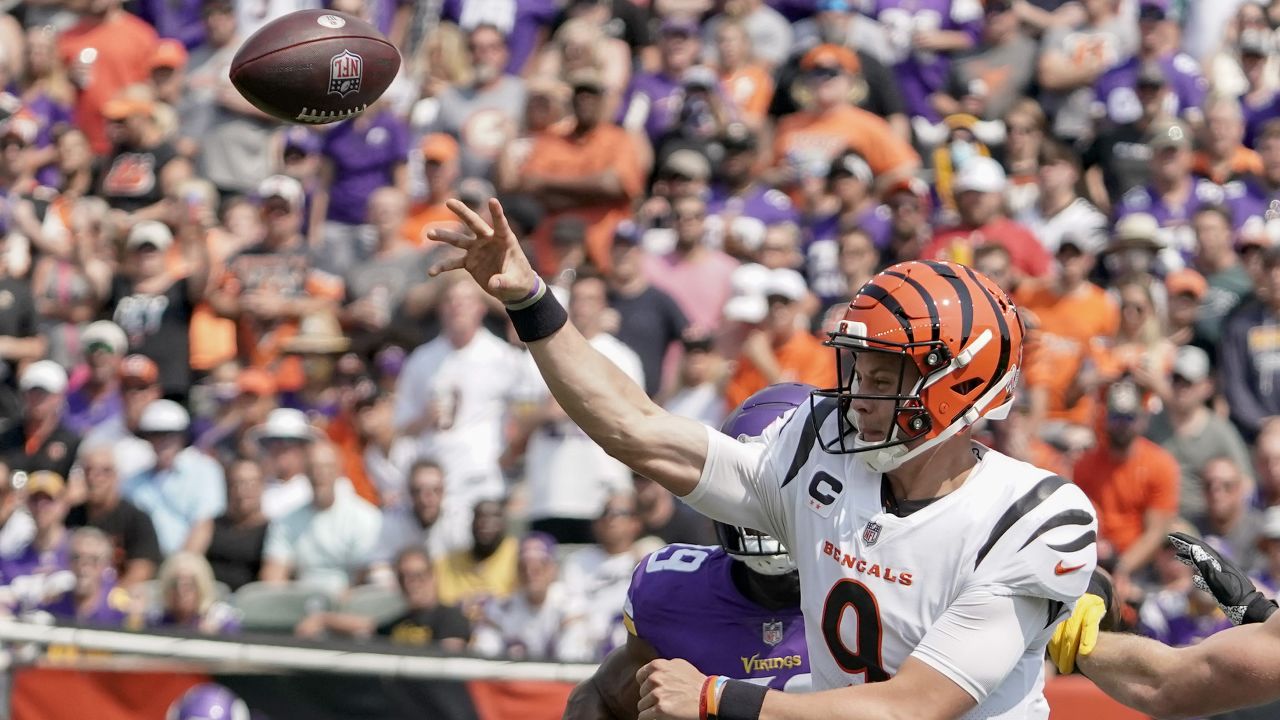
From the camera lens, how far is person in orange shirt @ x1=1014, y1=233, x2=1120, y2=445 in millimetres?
9531

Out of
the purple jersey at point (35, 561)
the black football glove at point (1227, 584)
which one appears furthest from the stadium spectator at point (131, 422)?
the black football glove at point (1227, 584)

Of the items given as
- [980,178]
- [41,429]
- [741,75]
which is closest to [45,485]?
[41,429]

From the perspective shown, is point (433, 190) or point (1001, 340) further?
point (433, 190)

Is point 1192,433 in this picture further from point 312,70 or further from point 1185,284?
point 312,70

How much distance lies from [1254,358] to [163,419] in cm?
575

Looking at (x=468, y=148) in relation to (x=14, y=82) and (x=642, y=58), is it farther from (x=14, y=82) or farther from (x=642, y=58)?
(x=14, y=82)

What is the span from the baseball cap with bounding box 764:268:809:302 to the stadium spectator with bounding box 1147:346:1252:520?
1894mm

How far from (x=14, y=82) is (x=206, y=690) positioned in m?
7.15

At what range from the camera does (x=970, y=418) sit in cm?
420

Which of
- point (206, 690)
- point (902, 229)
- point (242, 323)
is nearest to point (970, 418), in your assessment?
point (206, 690)

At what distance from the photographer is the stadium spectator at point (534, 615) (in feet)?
29.4

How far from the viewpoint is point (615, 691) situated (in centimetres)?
503

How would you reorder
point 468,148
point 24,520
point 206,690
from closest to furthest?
point 206,690, point 24,520, point 468,148

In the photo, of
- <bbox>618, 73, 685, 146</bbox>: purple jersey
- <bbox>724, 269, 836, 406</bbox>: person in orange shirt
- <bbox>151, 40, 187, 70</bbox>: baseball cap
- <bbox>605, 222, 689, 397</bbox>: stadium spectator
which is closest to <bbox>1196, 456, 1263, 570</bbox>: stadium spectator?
<bbox>724, 269, 836, 406</bbox>: person in orange shirt
